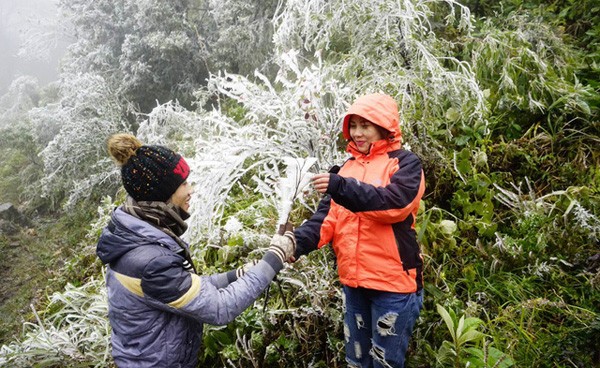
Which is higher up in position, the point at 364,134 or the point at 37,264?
A: the point at 364,134

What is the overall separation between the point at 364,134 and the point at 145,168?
104cm

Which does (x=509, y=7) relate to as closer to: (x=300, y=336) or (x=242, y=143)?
(x=242, y=143)

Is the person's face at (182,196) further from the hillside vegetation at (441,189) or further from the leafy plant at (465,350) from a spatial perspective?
the leafy plant at (465,350)

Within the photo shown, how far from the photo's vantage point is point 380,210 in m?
1.73

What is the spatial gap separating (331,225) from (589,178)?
2273 mm

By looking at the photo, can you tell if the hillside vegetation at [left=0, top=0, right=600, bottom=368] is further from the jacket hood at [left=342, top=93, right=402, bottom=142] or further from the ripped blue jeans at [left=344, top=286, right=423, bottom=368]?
the jacket hood at [left=342, top=93, right=402, bottom=142]

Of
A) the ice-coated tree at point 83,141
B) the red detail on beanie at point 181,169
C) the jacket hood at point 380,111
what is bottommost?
the ice-coated tree at point 83,141

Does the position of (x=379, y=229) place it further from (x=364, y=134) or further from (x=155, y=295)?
(x=155, y=295)

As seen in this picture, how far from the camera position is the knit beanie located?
169cm

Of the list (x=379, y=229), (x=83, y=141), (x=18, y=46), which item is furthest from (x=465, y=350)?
(x=18, y=46)

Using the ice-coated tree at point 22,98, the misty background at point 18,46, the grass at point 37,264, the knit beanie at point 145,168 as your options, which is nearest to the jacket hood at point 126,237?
the knit beanie at point 145,168

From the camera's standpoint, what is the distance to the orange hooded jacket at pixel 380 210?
5.66 feet

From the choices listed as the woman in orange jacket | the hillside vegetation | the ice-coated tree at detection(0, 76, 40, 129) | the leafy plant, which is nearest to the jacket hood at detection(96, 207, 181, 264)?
the woman in orange jacket

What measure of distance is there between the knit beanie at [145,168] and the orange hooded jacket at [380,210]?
714 millimetres
